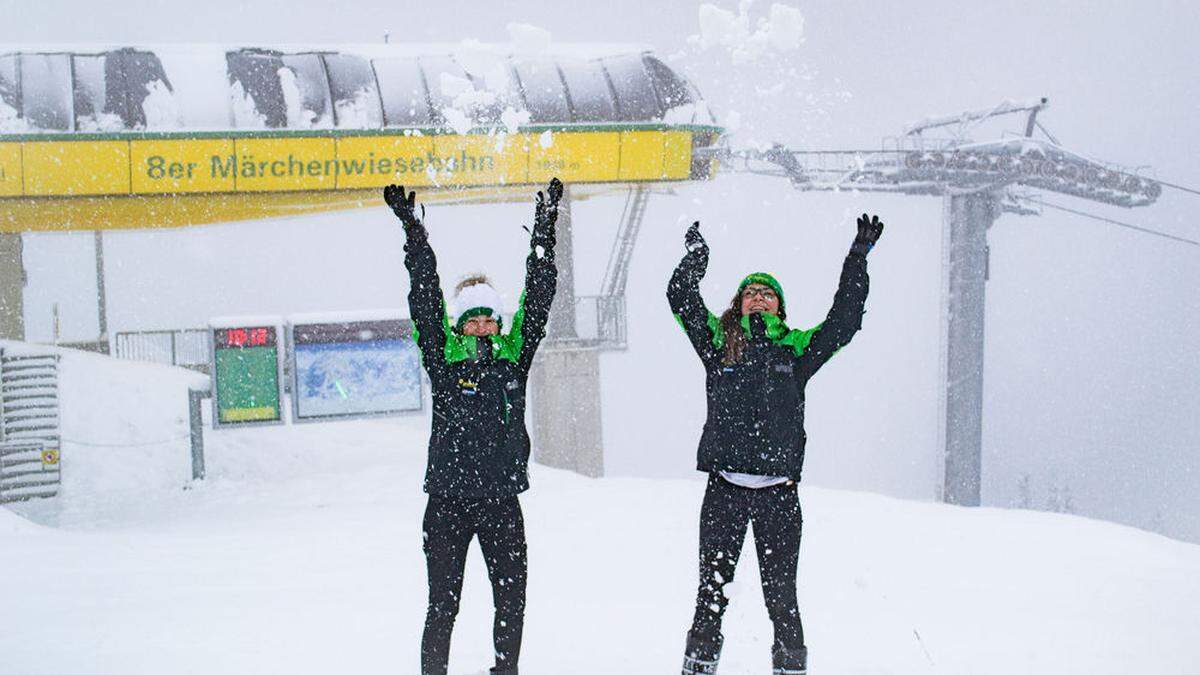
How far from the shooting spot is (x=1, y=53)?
1172 centimetres

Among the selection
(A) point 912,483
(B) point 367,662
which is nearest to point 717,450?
(B) point 367,662

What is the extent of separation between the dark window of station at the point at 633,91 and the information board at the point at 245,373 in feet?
18.0

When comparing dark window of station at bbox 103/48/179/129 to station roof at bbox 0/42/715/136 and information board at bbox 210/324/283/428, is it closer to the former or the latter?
station roof at bbox 0/42/715/136

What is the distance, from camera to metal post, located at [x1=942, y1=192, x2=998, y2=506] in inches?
671

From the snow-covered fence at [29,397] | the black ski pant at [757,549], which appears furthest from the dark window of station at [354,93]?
the black ski pant at [757,549]

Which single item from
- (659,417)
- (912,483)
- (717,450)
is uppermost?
(717,450)

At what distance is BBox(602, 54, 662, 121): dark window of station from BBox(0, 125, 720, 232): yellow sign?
0.24 m

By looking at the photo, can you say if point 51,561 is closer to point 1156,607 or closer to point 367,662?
point 367,662

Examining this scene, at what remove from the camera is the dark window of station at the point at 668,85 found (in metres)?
12.9

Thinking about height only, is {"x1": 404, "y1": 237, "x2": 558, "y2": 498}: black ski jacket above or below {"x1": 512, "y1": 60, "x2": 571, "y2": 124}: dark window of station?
below

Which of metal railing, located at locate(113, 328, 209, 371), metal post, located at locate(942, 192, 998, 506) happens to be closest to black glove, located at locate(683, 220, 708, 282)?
metal post, located at locate(942, 192, 998, 506)

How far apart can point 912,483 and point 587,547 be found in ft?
450

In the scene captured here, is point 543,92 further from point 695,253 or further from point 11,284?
point 11,284

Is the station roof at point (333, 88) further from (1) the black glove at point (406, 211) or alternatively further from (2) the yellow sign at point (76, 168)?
(1) the black glove at point (406, 211)
